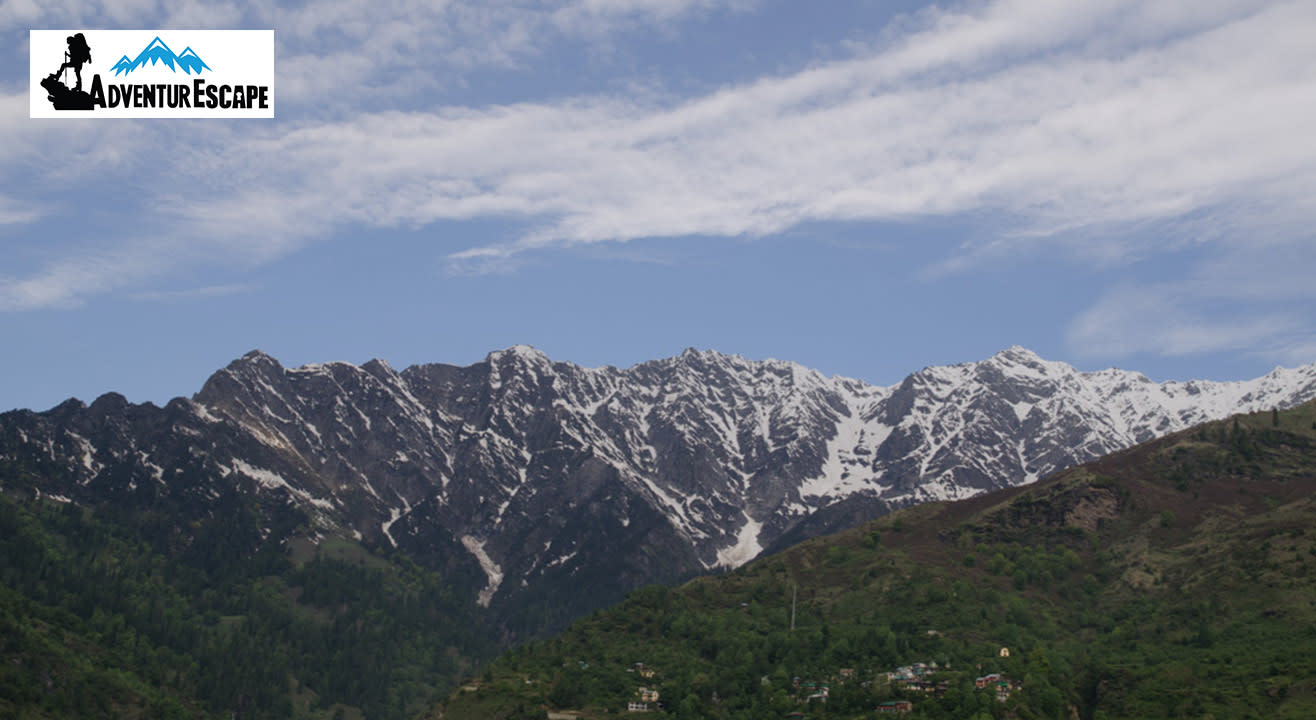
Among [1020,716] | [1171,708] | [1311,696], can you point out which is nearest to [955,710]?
[1020,716]

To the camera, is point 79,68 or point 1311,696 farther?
point 1311,696

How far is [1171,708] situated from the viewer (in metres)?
196

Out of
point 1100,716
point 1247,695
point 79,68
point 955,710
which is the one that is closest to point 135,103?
point 79,68

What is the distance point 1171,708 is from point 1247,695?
1049cm

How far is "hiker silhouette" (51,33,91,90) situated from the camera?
555 feet

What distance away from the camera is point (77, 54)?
559 ft

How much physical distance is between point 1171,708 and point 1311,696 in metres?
18.7

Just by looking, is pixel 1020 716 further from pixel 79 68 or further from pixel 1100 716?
pixel 79 68

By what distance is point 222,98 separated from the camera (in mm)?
167250

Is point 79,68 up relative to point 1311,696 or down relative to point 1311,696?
up

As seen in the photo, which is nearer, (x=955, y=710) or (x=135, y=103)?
(x=135, y=103)

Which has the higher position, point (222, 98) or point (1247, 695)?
point (222, 98)

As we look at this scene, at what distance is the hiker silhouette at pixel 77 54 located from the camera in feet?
555

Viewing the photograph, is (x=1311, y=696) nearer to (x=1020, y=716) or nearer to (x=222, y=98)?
(x=1020, y=716)
